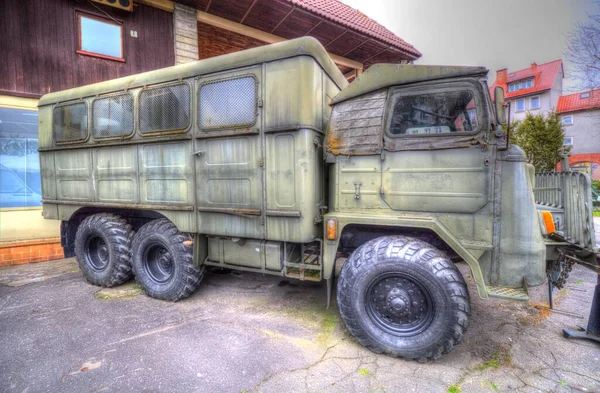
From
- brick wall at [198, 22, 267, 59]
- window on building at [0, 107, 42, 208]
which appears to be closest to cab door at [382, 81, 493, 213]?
brick wall at [198, 22, 267, 59]

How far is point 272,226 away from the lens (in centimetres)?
342

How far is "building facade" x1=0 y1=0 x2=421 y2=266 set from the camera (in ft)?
20.3

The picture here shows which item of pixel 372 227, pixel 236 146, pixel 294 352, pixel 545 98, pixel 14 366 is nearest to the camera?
pixel 14 366

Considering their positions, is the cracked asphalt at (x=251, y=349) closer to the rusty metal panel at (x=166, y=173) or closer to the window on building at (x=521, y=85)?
the rusty metal panel at (x=166, y=173)

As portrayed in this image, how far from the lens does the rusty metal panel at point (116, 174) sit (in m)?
4.23

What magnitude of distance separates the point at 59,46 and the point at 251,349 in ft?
26.2

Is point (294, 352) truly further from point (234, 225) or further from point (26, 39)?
point (26, 39)

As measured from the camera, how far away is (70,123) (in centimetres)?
474

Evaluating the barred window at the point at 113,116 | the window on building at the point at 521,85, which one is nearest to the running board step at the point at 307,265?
the barred window at the point at 113,116

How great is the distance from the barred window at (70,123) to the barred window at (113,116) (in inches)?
10.9

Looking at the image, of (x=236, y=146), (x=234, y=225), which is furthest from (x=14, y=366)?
(x=236, y=146)

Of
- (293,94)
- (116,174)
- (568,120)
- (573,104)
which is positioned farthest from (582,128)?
(116,174)

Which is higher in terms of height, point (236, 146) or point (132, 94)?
point (132, 94)

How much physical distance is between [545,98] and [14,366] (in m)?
36.3
